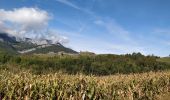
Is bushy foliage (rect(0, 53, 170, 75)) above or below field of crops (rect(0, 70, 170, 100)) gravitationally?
above

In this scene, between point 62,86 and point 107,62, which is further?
point 107,62

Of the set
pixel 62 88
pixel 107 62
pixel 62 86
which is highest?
pixel 107 62

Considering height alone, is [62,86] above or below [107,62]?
below

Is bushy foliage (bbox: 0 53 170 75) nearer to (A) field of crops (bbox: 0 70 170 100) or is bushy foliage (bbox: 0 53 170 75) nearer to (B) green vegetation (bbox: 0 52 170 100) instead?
(B) green vegetation (bbox: 0 52 170 100)

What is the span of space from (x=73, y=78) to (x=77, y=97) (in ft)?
4.94

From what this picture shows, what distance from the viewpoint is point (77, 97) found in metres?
18.3

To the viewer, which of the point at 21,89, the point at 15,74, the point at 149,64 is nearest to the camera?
the point at 21,89

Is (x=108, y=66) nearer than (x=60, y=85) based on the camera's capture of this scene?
No

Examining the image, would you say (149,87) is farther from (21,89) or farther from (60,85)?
(21,89)

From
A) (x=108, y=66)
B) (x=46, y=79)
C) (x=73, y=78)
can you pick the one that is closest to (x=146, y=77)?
(x=73, y=78)

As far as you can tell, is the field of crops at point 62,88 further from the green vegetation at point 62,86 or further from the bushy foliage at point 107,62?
the bushy foliage at point 107,62

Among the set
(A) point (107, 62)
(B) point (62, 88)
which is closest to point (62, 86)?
(B) point (62, 88)

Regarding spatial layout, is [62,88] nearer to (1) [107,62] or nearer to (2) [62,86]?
(2) [62,86]

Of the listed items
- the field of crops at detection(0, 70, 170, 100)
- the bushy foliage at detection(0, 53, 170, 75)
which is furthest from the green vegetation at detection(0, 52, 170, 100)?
the bushy foliage at detection(0, 53, 170, 75)
